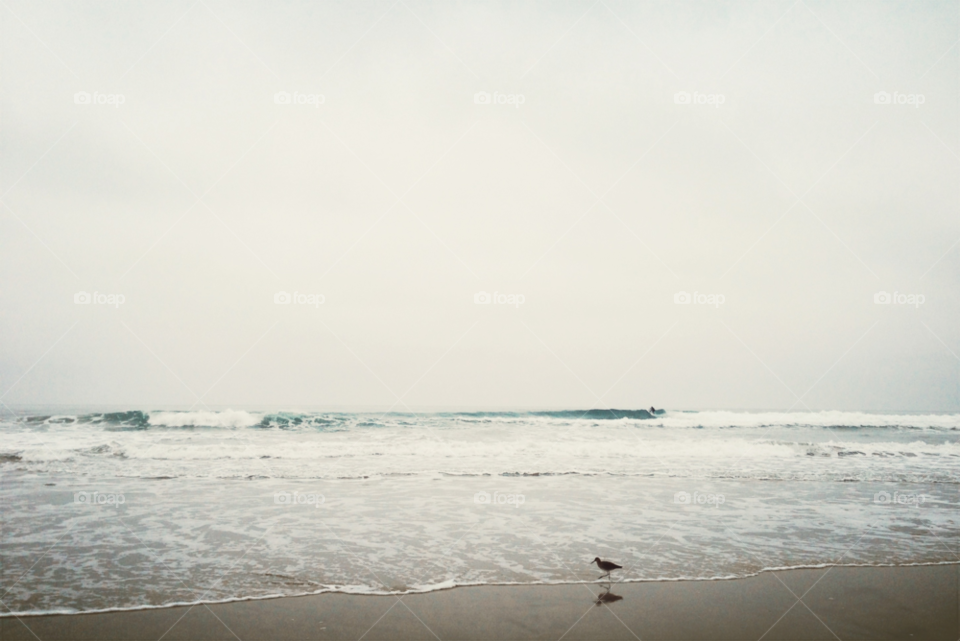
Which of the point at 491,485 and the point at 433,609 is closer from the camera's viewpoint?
the point at 433,609

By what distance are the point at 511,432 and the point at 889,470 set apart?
13.8m

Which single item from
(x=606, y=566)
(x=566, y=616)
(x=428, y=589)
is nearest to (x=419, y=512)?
(x=428, y=589)

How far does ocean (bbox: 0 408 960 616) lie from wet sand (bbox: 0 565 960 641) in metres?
0.32

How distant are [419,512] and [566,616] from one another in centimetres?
482

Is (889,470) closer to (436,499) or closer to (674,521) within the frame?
(674,521)

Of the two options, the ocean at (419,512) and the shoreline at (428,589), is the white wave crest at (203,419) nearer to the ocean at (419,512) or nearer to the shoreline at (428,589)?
the ocean at (419,512)

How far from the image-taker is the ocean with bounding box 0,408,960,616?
6133mm

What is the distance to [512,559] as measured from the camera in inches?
263

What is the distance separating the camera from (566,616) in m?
5.02

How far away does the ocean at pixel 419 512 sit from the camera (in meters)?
6.13

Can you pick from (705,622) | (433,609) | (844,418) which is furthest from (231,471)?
(844,418)

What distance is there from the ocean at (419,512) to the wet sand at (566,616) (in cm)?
32

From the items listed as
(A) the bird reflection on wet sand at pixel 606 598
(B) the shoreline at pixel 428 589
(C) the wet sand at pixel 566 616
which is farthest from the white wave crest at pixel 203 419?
(A) the bird reflection on wet sand at pixel 606 598

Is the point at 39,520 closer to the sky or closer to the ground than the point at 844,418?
closer to the ground
